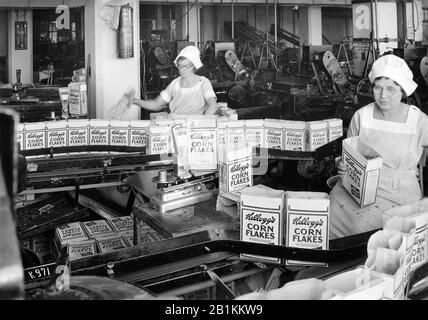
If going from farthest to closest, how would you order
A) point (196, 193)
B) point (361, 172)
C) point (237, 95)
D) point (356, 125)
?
point (237, 95) < point (356, 125) < point (196, 193) < point (361, 172)

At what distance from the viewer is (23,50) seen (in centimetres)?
1444

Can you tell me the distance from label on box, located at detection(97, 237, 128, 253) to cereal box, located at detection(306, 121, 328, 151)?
1354 millimetres

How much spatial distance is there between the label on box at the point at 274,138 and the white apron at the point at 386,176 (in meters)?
0.69

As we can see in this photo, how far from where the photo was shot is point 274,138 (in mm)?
3715

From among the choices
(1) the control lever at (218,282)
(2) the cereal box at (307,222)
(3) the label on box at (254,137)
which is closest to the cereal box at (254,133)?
(3) the label on box at (254,137)

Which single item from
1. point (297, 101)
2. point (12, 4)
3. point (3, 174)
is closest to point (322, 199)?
point (3, 174)

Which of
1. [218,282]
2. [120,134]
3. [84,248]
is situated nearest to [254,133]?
[120,134]

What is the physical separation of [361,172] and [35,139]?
2.31 meters

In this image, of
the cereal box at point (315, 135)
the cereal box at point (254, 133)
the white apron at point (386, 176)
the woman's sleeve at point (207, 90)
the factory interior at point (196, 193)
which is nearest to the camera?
the factory interior at point (196, 193)

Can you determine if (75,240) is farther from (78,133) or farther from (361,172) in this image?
(361,172)

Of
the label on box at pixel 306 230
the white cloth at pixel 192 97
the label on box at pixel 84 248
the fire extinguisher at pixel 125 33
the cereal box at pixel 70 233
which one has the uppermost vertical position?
the fire extinguisher at pixel 125 33

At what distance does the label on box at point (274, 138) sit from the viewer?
12.2 ft

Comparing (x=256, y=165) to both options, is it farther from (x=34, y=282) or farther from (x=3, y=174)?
(x=3, y=174)

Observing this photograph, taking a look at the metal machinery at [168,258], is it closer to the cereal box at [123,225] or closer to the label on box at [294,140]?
the cereal box at [123,225]
